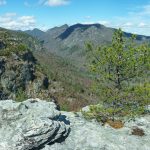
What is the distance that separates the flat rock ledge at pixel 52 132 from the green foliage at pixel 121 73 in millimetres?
2745

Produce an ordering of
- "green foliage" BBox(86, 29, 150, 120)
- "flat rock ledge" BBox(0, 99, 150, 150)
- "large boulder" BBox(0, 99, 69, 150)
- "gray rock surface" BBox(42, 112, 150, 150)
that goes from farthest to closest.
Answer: "green foliage" BBox(86, 29, 150, 120), "gray rock surface" BBox(42, 112, 150, 150), "flat rock ledge" BBox(0, 99, 150, 150), "large boulder" BBox(0, 99, 69, 150)

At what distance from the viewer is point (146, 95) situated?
39094mm

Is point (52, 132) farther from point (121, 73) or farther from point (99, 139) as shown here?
point (121, 73)

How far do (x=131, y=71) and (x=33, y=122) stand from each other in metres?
13.9

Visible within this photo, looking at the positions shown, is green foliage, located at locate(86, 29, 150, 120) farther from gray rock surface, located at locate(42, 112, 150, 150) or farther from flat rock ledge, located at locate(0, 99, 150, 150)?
flat rock ledge, located at locate(0, 99, 150, 150)

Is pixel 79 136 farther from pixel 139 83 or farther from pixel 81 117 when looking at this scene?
pixel 139 83

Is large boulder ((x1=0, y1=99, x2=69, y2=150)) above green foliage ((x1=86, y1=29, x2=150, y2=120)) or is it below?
below

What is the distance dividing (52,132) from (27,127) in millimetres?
2435

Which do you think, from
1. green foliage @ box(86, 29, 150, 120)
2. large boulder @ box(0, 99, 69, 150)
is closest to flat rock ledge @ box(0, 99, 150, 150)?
large boulder @ box(0, 99, 69, 150)

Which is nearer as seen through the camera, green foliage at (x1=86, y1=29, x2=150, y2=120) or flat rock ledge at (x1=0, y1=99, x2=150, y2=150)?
flat rock ledge at (x1=0, y1=99, x2=150, y2=150)

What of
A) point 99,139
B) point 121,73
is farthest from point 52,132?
point 121,73

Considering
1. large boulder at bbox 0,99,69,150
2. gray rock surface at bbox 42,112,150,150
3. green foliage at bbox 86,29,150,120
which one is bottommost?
gray rock surface at bbox 42,112,150,150

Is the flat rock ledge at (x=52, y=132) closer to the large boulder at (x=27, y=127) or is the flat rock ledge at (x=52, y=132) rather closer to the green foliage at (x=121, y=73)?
the large boulder at (x=27, y=127)

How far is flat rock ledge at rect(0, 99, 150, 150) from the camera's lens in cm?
3053
